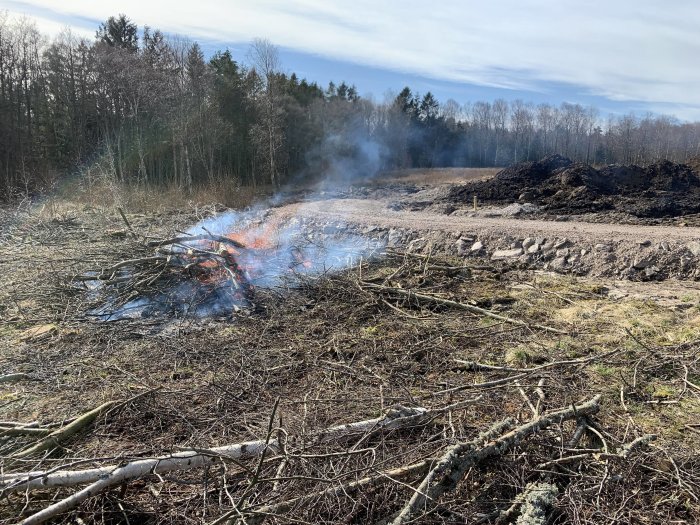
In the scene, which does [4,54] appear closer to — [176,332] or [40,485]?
[176,332]

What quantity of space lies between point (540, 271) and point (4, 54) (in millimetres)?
39248

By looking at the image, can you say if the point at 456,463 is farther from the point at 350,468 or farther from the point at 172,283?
the point at 172,283

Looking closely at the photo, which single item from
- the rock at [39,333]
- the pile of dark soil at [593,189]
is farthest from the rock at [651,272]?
the rock at [39,333]

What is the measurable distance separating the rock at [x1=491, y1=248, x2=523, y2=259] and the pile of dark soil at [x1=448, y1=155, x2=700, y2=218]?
612cm

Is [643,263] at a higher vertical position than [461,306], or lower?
higher

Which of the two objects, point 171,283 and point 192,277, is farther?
point 192,277

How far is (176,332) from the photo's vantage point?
714cm

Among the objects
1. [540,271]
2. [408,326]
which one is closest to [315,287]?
[408,326]

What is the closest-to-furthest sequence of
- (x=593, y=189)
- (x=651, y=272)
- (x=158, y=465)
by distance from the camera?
(x=158, y=465), (x=651, y=272), (x=593, y=189)

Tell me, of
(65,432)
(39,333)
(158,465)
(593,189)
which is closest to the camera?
(158,465)

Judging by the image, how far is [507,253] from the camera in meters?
11.6

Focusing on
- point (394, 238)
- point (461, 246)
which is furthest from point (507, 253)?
point (394, 238)

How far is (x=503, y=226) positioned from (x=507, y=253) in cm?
221

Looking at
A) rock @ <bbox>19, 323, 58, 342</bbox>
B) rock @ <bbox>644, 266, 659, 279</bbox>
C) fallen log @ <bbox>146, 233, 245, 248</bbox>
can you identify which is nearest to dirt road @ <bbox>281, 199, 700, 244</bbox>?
rock @ <bbox>644, 266, 659, 279</bbox>
